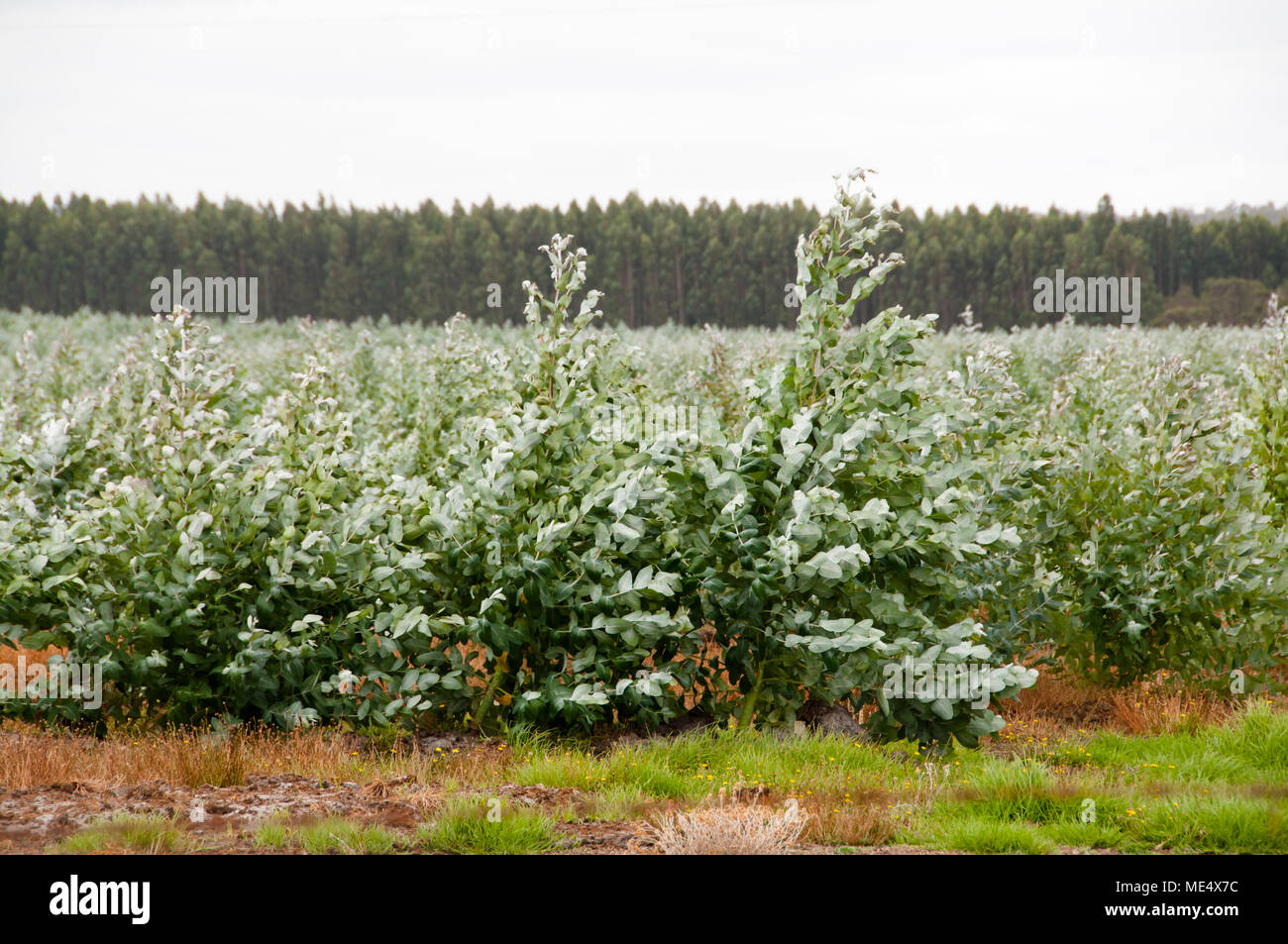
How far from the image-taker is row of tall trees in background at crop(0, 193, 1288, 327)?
69188mm

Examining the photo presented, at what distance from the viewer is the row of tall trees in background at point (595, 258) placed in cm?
6919

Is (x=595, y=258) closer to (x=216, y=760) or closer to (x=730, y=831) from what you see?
(x=216, y=760)

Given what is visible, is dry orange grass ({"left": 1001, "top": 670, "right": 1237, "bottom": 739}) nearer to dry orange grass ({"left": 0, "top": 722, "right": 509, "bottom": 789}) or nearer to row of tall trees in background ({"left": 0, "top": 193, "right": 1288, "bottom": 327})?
dry orange grass ({"left": 0, "top": 722, "right": 509, "bottom": 789})

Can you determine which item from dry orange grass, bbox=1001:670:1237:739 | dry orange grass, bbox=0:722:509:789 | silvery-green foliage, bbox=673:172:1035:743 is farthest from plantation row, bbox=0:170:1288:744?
dry orange grass, bbox=1001:670:1237:739

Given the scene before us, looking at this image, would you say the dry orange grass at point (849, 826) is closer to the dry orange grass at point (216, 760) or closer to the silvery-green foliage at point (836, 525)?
the silvery-green foliage at point (836, 525)

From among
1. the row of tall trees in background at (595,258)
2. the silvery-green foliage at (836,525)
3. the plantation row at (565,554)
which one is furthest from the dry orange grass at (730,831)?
the row of tall trees in background at (595,258)

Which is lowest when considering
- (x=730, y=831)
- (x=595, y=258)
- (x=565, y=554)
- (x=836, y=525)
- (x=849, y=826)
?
(x=849, y=826)

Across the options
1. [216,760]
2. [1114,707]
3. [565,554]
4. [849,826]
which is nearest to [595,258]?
[1114,707]

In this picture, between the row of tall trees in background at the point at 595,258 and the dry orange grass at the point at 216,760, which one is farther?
the row of tall trees in background at the point at 595,258

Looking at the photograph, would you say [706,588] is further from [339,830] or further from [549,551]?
[339,830]

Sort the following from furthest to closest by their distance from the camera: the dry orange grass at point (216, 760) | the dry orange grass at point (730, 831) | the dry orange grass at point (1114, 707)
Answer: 1. the dry orange grass at point (1114, 707)
2. the dry orange grass at point (216, 760)
3. the dry orange grass at point (730, 831)

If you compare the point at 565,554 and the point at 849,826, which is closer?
the point at 849,826

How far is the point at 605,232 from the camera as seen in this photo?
2972 inches

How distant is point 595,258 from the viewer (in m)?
70.4
